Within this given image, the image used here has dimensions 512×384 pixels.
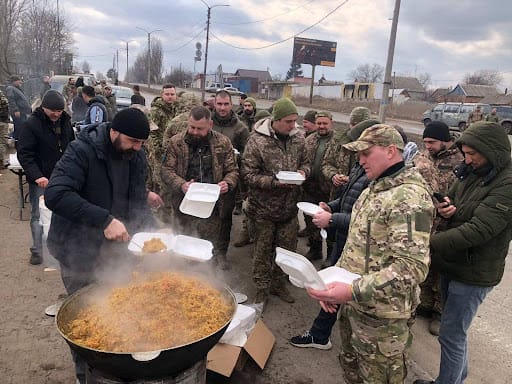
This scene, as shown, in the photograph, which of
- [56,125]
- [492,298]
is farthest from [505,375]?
[56,125]

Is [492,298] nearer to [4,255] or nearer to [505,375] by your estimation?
[505,375]

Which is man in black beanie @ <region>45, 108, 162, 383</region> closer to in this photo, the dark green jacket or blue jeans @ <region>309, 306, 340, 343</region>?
blue jeans @ <region>309, 306, 340, 343</region>

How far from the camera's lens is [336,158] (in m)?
5.16

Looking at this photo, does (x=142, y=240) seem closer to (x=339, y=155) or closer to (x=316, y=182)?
(x=339, y=155)

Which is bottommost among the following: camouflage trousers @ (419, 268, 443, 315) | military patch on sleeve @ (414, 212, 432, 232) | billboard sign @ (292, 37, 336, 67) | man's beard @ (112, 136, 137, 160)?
camouflage trousers @ (419, 268, 443, 315)

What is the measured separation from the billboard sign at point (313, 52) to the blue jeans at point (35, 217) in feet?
156

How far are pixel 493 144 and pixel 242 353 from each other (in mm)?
2539

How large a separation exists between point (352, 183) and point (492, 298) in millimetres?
2980

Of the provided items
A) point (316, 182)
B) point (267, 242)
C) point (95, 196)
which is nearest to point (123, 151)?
point (95, 196)

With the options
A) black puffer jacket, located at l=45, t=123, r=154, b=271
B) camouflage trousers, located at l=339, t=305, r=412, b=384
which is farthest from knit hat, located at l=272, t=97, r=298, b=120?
camouflage trousers, located at l=339, t=305, r=412, b=384

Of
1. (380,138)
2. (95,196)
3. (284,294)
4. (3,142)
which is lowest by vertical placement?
(284,294)

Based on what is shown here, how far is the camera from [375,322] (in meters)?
2.29

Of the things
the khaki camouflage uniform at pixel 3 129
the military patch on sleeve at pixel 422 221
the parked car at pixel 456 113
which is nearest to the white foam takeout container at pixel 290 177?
the military patch on sleeve at pixel 422 221

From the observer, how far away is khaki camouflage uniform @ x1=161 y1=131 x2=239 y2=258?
4.26 m
